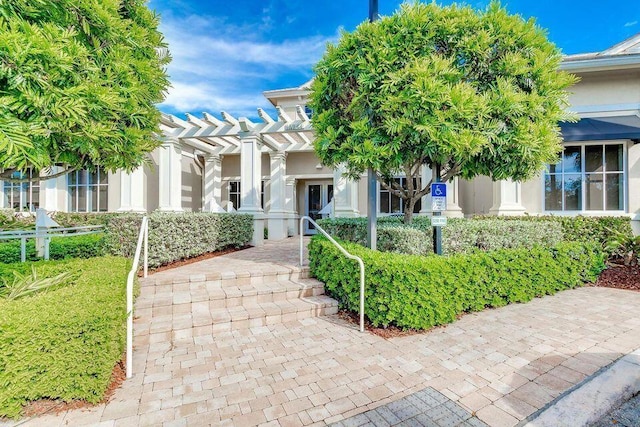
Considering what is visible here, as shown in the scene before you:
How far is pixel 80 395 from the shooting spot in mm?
2398

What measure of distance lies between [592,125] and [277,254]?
890 cm

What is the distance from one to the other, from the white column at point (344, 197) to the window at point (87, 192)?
8.41 metres

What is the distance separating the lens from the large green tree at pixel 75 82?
93.0 inches

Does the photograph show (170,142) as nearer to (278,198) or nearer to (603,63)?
(278,198)

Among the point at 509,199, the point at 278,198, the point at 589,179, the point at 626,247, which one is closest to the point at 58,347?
the point at 278,198

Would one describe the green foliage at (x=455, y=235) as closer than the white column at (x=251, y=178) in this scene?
Yes

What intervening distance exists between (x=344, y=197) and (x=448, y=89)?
Result: 22.1 feet

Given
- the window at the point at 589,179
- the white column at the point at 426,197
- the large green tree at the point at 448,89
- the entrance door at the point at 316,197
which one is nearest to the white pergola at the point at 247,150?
the entrance door at the point at 316,197

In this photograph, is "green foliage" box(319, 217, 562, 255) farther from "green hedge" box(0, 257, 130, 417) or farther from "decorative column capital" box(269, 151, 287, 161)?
"decorative column capital" box(269, 151, 287, 161)

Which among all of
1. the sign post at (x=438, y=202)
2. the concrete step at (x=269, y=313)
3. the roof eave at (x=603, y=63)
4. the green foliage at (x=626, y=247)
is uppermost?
the roof eave at (x=603, y=63)

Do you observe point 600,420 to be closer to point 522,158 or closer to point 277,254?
point 522,158

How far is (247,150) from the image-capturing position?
9609 millimetres

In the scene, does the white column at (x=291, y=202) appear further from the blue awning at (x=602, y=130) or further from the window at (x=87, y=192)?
the blue awning at (x=602, y=130)

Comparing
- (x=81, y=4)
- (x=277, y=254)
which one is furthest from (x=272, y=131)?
(x=81, y=4)
